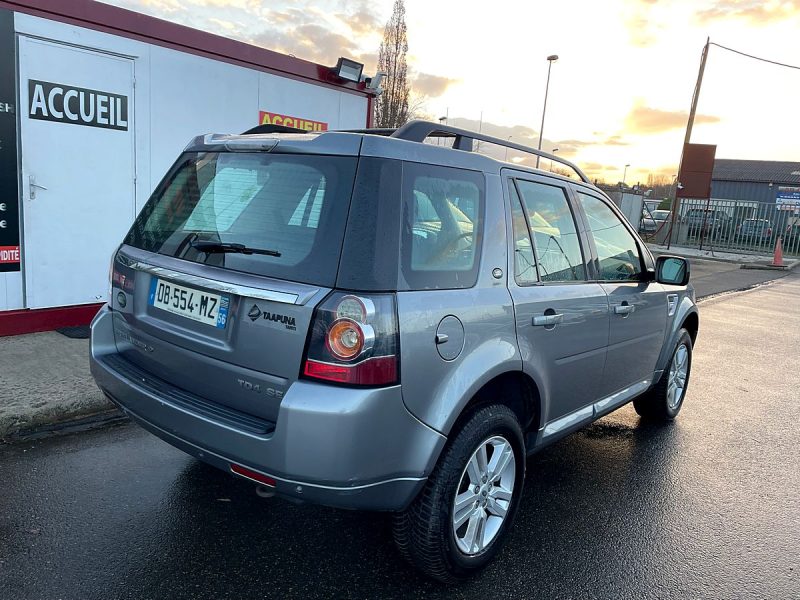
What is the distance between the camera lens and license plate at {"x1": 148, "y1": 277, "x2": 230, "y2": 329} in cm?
239

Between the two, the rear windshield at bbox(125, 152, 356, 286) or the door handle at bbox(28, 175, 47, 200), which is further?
the door handle at bbox(28, 175, 47, 200)

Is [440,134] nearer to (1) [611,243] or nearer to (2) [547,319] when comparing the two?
(2) [547,319]

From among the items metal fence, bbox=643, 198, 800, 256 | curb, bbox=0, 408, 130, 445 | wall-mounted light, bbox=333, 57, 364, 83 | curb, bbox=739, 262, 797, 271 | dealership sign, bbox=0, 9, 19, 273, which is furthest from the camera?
metal fence, bbox=643, 198, 800, 256

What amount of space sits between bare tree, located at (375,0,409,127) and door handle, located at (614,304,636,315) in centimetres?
4116

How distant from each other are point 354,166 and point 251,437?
3.53ft

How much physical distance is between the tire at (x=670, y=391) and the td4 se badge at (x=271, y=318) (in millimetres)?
3281

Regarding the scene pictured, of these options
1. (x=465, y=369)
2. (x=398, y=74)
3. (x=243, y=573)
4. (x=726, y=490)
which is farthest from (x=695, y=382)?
(x=398, y=74)

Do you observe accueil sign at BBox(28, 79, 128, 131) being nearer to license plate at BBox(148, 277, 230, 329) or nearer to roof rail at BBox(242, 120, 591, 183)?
roof rail at BBox(242, 120, 591, 183)

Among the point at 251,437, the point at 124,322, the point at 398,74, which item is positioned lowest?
the point at 251,437

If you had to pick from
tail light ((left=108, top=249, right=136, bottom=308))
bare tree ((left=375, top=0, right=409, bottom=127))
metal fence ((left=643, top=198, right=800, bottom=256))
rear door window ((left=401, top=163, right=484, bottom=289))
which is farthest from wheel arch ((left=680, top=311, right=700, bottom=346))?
bare tree ((left=375, top=0, right=409, bottom=127))

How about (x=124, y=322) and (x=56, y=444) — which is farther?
(x=56, y=444)

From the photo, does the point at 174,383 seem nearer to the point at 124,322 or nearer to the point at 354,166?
the point at 124,322

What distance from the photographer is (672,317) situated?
443 cm

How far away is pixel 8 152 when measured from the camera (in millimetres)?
5328
